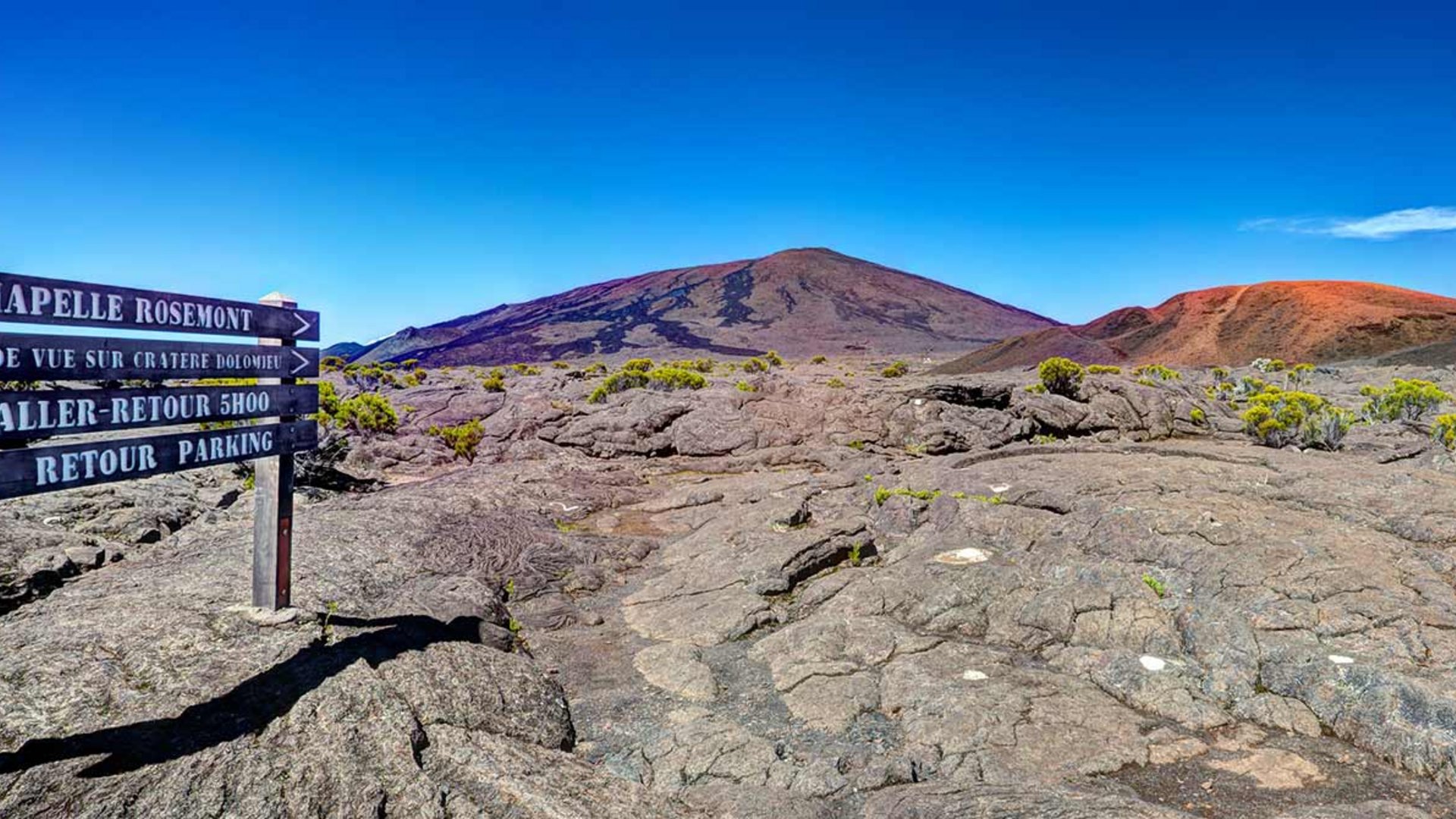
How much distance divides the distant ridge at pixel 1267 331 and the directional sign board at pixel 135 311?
220ft

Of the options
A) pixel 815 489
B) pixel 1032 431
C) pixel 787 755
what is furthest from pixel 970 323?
pixel 787 755

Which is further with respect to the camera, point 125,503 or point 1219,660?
point 125,503

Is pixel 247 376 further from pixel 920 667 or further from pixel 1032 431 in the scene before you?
pixel 1032 431

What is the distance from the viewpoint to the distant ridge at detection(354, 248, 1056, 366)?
13350cm

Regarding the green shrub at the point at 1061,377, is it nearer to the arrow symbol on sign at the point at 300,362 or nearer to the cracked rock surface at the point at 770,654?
the cracked rock surface at the point at 770,654

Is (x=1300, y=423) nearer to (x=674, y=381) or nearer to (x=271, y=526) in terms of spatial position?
(x=674, y=381)

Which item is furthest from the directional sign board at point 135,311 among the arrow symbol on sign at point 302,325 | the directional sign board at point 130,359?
the directional sign board at point 130,359

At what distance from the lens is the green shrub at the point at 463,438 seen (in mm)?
22922

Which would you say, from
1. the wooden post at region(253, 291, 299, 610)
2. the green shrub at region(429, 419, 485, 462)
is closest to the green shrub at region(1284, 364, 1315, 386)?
the green shrub at region(429, 419, 485, 462)

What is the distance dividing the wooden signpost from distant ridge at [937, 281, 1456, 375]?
66.8 metres

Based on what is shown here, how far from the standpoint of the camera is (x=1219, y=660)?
7.33m

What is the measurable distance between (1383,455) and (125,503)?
24.2 m

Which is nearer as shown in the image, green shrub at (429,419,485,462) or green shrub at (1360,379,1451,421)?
green shrub at (429,419,485,462)

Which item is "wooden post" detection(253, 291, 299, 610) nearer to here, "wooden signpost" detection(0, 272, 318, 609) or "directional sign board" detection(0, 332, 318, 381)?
"wooden signpost" detection(0, 272, 318, 609)
